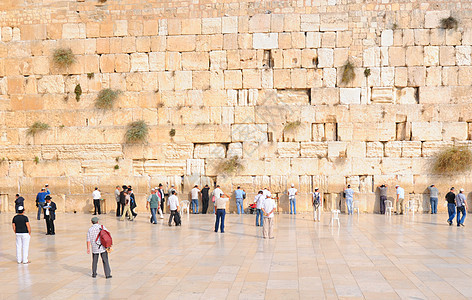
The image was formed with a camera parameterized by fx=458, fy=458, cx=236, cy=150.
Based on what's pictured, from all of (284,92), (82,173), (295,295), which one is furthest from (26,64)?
(295,295)

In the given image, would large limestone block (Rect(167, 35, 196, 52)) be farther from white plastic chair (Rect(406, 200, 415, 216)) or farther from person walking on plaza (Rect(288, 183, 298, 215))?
white plastic chair (Rect(406, 200, 415, 216))

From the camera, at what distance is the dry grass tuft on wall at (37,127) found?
16125 mm

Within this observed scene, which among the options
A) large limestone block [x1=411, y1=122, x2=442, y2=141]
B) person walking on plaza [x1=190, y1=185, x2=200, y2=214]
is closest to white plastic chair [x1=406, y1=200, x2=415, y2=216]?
large limestone block [x1=411, y1=122, x2=442, y2=141]

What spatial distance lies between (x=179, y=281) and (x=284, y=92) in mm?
10243

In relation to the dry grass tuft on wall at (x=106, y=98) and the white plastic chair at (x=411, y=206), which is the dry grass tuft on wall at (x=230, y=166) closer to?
the dry grass tuft on wall at (x=106, y=98)

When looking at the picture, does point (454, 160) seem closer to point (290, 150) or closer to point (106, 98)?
point (290, 150)

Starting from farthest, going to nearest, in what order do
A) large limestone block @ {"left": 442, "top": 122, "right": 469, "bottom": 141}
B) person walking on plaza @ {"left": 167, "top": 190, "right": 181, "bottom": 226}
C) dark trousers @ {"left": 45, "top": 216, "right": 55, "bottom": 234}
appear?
large limestone block @ {"left": 442, "top": 122, "right": 469, "bottom": 141}
person walking on plaza @ {"left": 167, "top": 190, "right": 181, "bottom": 226}
dark trousers @ {"left": 45, "top": 216, "right": 55, "bottom": 234}

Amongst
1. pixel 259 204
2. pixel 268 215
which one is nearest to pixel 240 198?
pixel 259 204

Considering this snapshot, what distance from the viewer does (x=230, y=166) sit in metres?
15.5

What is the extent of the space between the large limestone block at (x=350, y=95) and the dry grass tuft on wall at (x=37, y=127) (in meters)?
10.3

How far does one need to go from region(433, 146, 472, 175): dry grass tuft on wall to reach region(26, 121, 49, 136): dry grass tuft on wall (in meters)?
13.4

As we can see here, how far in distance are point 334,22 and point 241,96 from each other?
13.3 ft

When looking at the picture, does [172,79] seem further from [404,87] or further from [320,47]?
[404,87]

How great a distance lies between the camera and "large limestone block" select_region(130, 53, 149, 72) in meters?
16.2
